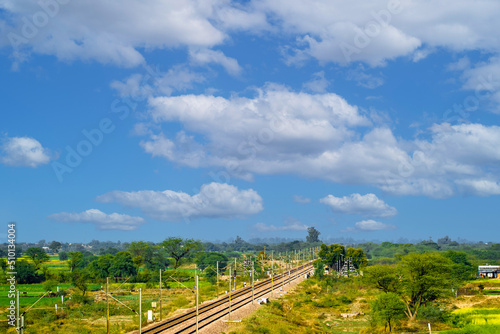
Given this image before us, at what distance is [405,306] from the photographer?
Answer: 236 ft

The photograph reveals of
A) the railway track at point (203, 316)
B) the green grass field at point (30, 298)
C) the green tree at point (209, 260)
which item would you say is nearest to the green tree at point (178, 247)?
the green tree at point (209, 260)

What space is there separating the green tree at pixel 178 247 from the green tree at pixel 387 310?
313 feet

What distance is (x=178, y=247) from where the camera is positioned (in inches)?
6201

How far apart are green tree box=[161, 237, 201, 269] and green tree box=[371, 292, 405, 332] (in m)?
95.3

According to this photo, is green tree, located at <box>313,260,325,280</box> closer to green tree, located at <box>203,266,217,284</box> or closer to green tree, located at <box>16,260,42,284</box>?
green tree, located at <box>203,266,217,284</box>

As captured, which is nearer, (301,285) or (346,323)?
(346,323)

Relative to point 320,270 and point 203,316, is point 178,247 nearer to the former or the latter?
point 320,270

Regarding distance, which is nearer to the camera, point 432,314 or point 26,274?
point 432,314

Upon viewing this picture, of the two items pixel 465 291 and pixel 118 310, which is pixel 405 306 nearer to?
pixel 465 291

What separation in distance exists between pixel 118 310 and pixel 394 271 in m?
52.0

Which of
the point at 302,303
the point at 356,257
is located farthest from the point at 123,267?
the point at 356,257

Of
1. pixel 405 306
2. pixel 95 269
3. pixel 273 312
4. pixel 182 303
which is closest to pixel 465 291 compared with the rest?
pixel 405 306

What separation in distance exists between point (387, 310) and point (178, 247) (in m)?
103

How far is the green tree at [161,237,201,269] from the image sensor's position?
154250 millimetres
